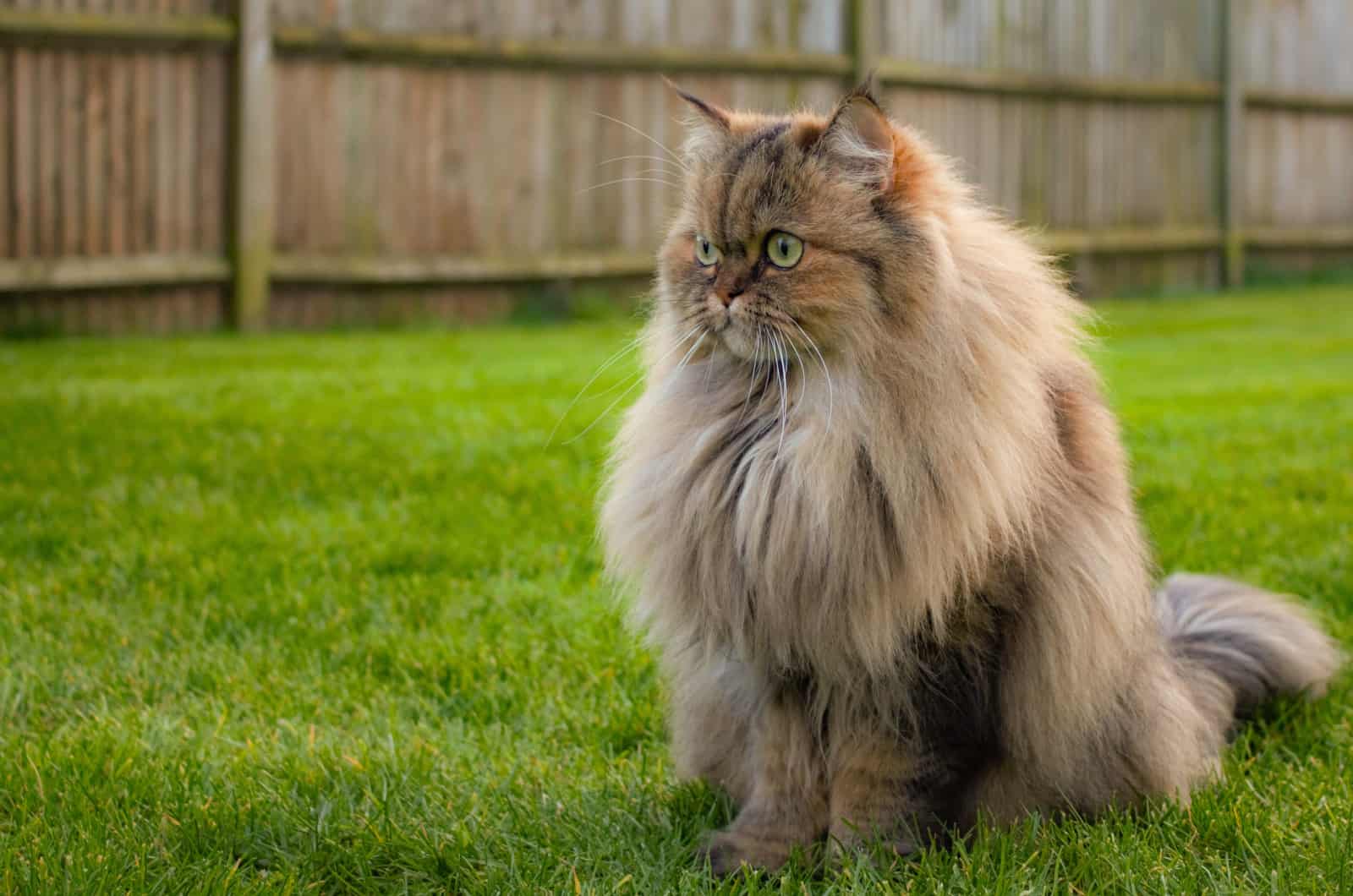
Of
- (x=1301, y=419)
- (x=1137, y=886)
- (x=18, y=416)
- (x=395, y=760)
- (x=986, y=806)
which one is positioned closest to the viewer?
(x=1137, y=886)

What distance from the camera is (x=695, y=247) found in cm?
241

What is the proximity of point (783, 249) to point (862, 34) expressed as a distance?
7790 mm

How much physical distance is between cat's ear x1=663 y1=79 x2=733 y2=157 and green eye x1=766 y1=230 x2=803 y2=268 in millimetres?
246

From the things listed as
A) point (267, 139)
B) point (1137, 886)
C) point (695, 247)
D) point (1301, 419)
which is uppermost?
point (267, 139)

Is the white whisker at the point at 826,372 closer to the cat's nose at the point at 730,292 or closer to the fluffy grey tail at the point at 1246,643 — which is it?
the cat's nose at the point at 730,292

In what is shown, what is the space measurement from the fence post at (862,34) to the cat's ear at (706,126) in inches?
290

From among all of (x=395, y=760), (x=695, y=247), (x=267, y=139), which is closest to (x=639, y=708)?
(x=395, y=760)

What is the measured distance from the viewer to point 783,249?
2.29 metres

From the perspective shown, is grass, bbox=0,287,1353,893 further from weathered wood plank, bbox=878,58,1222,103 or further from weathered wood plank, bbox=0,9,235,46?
weathered wood plank, bbox=878,58,1222,103

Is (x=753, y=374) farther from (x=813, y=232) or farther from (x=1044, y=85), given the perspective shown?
(x=1044, y=85)

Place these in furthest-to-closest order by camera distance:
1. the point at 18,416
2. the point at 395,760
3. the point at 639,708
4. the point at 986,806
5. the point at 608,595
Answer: the point at 18,416, the point at 608,595, the point at 639,708, the point at 395,760, the point at 986,806

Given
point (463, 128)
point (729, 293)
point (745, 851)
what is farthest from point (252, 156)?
point (745, 851)

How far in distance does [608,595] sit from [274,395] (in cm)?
291

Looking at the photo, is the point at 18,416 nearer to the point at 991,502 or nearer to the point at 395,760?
the point at 395,760
